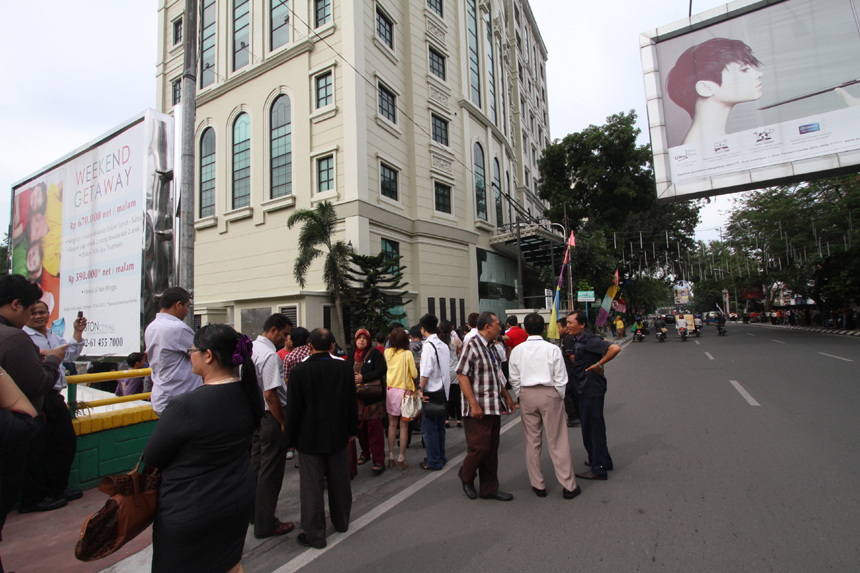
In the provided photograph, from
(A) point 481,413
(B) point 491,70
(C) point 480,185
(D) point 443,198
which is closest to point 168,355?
(A) point 481,413

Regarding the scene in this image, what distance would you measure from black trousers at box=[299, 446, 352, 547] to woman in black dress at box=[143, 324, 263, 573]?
51.9 inches

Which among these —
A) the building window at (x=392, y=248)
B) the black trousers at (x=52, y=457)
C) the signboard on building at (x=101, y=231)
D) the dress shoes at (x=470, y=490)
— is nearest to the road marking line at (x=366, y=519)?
the dress shoes at (x=470, y=490)

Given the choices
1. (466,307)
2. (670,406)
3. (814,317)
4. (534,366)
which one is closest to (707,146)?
(670,406)

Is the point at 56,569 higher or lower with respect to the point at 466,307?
lower

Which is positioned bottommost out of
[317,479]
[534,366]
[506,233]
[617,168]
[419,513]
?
[419,513]

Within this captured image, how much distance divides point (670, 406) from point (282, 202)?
1556 centimetres

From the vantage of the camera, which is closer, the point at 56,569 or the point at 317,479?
the point at 56,569

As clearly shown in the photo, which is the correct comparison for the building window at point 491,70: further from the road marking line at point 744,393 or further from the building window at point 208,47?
the road marking line at point 744,393

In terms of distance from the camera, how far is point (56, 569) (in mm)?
3207

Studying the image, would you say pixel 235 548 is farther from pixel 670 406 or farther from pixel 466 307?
pixel 466 307

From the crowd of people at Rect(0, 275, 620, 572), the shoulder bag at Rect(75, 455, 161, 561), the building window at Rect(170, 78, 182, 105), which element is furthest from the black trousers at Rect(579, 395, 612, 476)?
the building window at Rect(170, 78, 182, 105)

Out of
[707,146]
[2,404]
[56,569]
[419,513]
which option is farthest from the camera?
[707,146]

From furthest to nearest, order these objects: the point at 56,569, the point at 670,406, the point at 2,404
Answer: the point at 670,406 → the point at 56,569 → the point at 2,404

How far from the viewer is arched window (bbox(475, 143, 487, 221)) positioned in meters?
24.6
